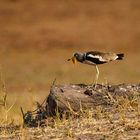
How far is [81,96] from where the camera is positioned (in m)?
8.57

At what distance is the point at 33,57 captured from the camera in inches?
1270

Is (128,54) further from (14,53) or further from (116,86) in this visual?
(116,86)

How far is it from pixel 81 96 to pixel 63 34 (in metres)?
29.1

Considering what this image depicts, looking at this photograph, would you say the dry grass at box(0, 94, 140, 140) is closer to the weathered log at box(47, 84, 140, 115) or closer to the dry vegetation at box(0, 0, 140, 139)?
the weathered log at box(47, 84, 140, 115)

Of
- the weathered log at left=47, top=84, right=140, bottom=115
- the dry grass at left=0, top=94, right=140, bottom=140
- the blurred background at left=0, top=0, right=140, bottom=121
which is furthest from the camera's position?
the blurred background at left=0, top=0, right=140, bottom=121

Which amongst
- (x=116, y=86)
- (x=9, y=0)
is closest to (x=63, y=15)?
(x=9, y=0)

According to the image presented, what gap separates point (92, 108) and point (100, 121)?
1.48 feet

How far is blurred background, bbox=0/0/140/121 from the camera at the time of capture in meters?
28.9

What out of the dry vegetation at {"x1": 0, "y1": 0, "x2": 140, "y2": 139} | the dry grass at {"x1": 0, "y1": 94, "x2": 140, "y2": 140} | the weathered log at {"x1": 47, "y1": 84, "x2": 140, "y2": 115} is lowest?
the dry grass at {"x1": 0, "y1": 94, "x2": 140, "y2": 140}

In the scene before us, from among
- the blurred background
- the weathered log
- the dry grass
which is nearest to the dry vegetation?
the blurred background

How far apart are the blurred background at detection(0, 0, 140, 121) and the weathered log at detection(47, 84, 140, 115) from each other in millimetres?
17994

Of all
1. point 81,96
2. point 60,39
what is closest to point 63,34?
point 60,39

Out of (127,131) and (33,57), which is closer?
(127,131)

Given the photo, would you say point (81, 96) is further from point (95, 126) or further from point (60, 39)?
point (60, 39)
